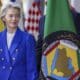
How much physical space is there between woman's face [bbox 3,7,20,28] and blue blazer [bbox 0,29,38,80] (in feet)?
0.22

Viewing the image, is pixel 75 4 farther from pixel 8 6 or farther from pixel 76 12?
pixel 8 6

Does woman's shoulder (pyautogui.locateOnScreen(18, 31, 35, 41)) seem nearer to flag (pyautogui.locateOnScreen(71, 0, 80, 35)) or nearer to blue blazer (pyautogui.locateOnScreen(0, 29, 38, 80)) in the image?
blue blazer (pyautogui.locateOnScreen(0, 29, 38, 80))

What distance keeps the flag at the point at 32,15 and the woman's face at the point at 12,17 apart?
9 centimetres

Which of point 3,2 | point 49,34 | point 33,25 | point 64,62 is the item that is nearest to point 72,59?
point 64,62

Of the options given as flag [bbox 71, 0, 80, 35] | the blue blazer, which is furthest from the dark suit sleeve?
flag [bbox 71, 0, 80, 35]

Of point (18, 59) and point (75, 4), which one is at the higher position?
point (75, 4)

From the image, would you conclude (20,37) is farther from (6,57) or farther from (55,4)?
(55,4)

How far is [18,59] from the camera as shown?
1610 millimetres

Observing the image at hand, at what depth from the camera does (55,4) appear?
1.66m

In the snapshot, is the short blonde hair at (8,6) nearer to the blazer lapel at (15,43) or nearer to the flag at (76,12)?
the blazer lapel at (15,43)

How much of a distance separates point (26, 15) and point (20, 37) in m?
0.15

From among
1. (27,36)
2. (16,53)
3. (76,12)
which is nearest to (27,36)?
(27,36)

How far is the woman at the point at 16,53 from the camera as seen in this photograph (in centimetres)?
161

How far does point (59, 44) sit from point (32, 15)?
9.6 inches
